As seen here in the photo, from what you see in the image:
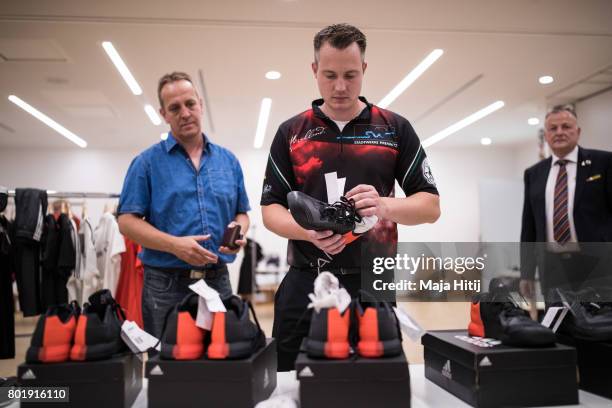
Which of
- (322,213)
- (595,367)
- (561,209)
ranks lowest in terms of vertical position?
(595,367)

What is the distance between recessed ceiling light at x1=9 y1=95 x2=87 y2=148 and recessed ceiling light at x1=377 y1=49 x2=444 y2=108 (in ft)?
11.8

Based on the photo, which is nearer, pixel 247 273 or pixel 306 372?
pixel 306 372

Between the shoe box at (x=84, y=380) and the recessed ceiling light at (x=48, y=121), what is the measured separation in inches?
161

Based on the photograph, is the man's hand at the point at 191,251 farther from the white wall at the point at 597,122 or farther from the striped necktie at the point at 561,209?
the white wall at the point at 597,122

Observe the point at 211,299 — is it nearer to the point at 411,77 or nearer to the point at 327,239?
the point at 327,239

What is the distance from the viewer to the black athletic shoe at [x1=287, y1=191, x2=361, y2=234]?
102 centimetres

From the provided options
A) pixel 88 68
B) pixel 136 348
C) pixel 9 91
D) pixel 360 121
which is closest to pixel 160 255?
pixel 136 348

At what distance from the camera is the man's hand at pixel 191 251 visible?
1.61m

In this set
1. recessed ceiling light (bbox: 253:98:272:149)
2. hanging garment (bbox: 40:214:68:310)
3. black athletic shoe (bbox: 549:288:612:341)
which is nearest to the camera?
black athletic shoe (bbox: 549:288:612:341)

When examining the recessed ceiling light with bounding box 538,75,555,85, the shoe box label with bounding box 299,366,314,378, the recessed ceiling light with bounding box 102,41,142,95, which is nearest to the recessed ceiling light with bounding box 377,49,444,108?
the recessed ceiling light with bounding box 538,75,555,85

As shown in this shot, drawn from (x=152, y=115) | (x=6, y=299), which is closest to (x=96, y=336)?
(x=6, y=299)

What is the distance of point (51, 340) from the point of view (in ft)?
3.18

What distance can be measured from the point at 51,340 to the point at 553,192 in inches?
102

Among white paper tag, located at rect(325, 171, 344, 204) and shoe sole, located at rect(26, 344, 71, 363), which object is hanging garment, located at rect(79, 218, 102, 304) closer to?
shoe sole, located at rect(26, 344, 71, 363)
